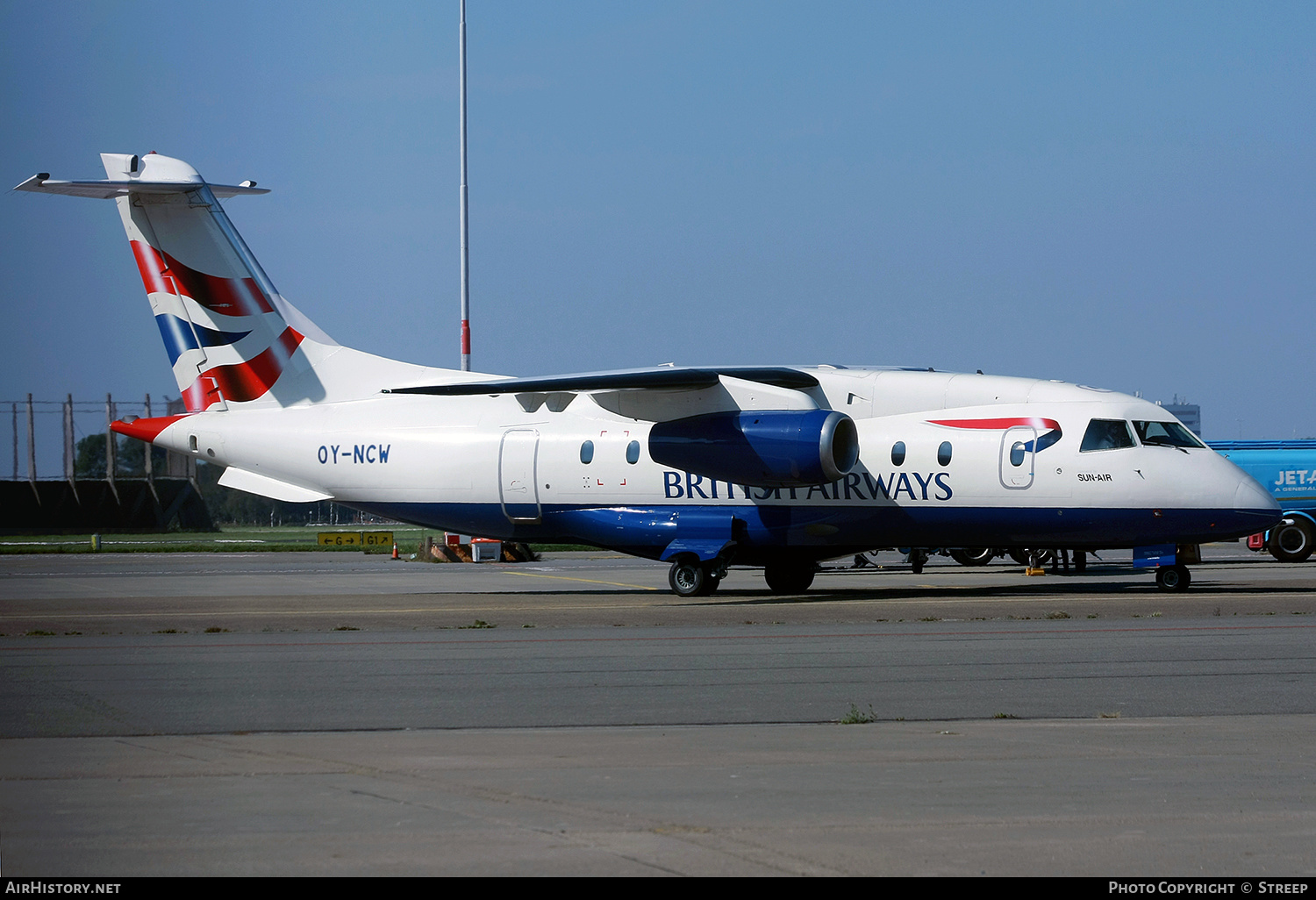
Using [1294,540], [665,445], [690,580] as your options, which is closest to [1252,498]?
[690,580]

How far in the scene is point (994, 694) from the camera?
34.6 feet

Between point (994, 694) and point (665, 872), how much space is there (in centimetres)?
593

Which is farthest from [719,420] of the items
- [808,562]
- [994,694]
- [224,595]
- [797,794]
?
[797,794]

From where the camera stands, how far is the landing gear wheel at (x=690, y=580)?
2302cm

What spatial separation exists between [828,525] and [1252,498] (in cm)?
697

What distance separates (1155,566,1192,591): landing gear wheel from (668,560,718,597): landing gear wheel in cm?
794

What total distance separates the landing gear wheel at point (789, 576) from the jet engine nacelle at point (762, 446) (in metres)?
2.58

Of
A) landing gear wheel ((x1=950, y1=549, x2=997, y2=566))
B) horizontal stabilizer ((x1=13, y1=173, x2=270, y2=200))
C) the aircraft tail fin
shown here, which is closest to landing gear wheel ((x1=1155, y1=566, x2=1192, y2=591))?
landing gear wheel ((x1=950, y1=549, x2=997, y2=566))

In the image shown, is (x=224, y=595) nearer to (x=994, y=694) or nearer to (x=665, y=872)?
(x=994, y=694)

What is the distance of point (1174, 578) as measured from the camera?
21.8m

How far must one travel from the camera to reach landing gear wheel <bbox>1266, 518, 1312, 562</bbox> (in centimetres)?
3462

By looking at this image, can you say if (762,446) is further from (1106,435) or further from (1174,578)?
(1174,578)
